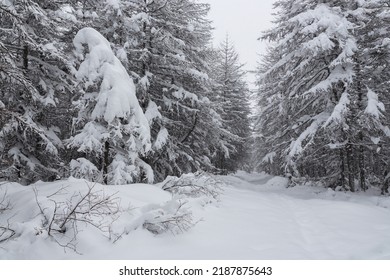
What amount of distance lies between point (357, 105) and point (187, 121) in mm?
7528

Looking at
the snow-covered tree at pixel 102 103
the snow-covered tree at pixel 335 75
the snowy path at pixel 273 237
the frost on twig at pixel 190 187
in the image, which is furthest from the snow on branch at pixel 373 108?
the snow-covered tree at pixel 102 103

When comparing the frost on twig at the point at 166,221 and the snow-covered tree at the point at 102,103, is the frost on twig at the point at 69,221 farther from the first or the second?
the snow-covered tree at the point at 102,103

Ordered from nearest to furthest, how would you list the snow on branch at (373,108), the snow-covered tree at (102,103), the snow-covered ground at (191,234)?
→ the snow-covered ground at (191,234) < the snow-covered tree at (102,103) < the snow on branch at (373,108)

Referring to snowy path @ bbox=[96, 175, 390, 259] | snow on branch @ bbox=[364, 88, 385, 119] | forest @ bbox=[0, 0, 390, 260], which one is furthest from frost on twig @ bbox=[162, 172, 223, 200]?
snow on branch @ bbox=[364, 88, 385, 119]

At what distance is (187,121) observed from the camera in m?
15.3

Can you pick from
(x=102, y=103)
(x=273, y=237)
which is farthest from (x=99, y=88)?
(x=273, y=237)

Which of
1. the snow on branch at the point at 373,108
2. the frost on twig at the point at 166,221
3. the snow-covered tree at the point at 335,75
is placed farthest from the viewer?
the snow-covered tree at the point at 335,75

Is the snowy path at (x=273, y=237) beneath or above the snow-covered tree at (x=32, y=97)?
beneath

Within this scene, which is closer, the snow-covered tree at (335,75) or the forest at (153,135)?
the forest at (153,135)

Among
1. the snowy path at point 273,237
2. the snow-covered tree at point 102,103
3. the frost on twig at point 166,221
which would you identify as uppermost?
the snow-covered tree at point 102,103

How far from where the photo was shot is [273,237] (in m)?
5.47

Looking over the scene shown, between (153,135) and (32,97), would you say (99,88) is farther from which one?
(153,135)

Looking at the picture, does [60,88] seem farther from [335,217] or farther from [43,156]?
[335,217]

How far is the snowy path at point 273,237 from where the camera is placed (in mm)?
4477
